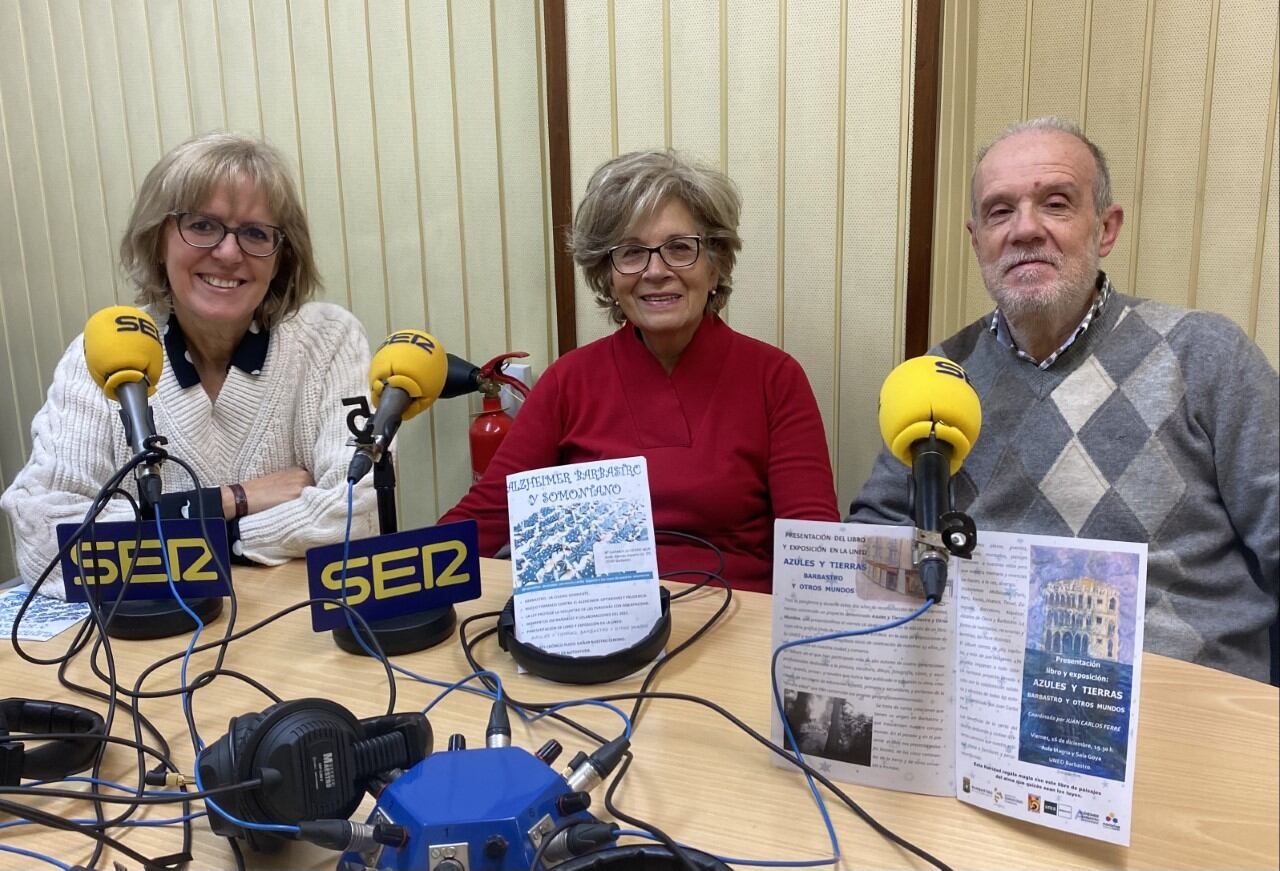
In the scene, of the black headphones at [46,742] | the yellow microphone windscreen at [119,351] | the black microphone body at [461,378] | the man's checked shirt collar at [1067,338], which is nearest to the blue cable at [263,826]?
the black headphones at [46,742]

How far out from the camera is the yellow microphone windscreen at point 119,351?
41.4 inches

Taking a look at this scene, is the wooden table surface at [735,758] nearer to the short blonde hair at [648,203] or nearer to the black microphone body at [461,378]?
the short blonde hair at [648,203]

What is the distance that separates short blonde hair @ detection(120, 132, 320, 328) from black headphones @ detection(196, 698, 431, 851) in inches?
44.1

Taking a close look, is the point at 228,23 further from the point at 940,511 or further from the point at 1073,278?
the point at 940,511

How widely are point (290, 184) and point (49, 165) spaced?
5.22 feet

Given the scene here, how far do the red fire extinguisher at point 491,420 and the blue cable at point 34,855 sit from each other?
1451 mm

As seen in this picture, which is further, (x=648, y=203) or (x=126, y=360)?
(x=648, y=203)

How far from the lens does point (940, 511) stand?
2.33ft

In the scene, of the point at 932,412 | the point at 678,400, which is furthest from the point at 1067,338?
the point at 932,412

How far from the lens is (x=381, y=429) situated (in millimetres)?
1039

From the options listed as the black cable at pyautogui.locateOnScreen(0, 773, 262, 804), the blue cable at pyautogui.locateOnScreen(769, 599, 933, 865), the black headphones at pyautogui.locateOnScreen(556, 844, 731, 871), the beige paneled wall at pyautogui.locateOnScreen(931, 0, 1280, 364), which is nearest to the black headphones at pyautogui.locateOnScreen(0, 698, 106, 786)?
the black cable at pyautogui.locateOnScreen(0, 773, 262, 804)

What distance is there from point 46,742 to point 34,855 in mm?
160

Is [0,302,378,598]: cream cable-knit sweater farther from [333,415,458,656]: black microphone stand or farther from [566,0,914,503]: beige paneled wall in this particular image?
[566,0,914,503]: beige paneled wall

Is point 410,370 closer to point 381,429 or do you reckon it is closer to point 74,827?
point 381,429
